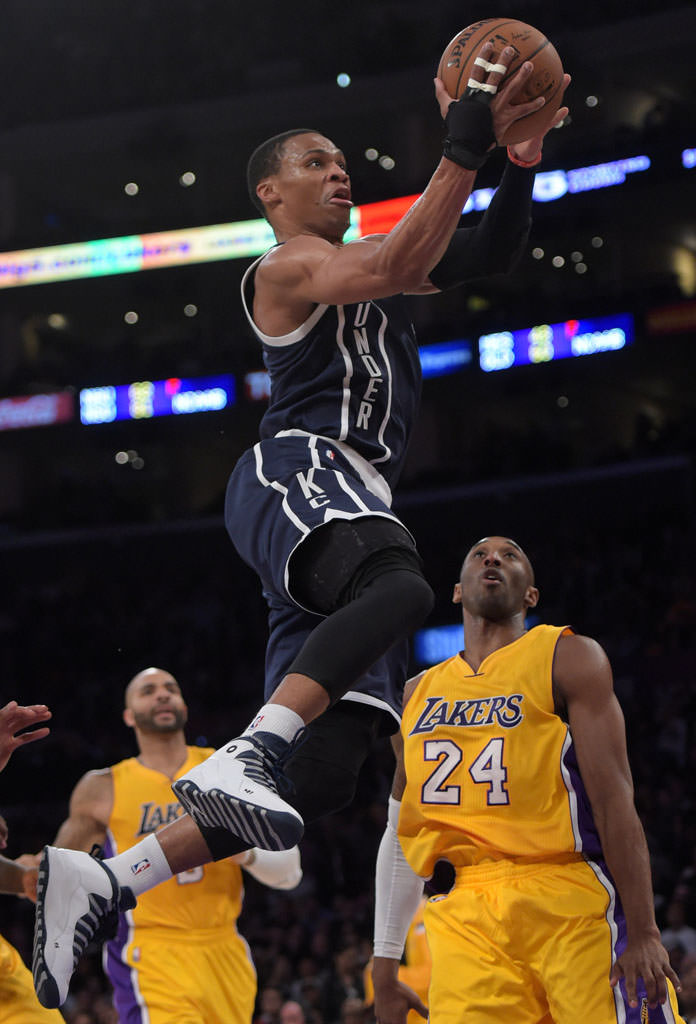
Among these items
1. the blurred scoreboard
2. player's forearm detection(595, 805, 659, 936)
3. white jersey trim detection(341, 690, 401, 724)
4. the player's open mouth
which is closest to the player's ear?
the player's open mouth

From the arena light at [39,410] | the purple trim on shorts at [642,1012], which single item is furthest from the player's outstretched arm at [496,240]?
the arena light at [39,410]

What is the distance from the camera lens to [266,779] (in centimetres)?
309

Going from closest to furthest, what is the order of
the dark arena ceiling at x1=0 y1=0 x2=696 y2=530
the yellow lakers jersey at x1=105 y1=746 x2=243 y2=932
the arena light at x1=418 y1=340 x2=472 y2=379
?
the yellow lakers jersey at x1=105 y1=746 x2=243 y2=932 < the arena light at x1=418 y1=340 x2=472 y2=379 < the dark arena ceiling at x1=0 y1=0 x2=696 y2=530

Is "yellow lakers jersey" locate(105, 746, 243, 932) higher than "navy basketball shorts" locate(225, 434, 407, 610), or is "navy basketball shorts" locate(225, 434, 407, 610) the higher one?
"navy basketball shorts" locate(225, 434, 407, 610)

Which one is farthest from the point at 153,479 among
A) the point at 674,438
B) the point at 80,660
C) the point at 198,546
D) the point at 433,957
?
the point at 433,957

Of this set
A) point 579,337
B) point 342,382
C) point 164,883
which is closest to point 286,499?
point 342,382

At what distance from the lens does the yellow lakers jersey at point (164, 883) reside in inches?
252

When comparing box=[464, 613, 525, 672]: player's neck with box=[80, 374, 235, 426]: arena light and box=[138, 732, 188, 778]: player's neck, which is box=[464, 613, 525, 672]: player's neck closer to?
box=[138, 732, 188, 778]: player's neck

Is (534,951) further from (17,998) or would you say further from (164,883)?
(164,883)

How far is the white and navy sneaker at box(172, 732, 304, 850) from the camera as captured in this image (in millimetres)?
2943

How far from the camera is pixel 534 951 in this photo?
13.4 ft

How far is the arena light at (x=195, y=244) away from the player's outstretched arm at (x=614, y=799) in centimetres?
1544

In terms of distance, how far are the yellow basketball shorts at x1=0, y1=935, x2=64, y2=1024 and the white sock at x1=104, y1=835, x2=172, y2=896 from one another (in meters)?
1.99

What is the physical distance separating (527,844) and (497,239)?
1.94 meters
